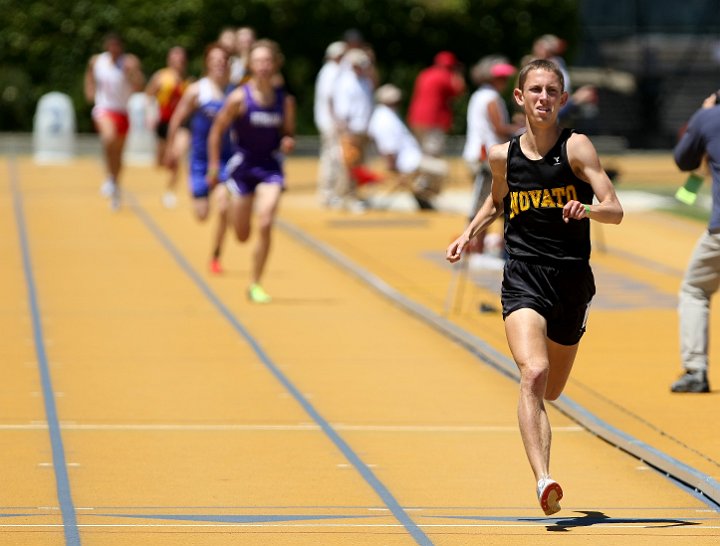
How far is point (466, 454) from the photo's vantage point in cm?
941

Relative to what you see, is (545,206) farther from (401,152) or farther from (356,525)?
(401,152)

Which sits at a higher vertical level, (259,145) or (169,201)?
(259,145)

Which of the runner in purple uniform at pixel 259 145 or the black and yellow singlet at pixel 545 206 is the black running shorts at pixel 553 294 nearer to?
the black and yellow singlet at pixel 545 206

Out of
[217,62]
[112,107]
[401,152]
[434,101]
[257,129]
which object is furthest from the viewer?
[434,101]

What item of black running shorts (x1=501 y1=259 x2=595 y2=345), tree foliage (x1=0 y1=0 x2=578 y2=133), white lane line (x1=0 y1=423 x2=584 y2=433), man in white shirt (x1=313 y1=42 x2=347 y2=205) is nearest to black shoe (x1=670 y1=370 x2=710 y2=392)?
white lane line (x1=0 y1=423 x2=584 y2=433)

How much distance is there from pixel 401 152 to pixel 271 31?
15730 millimetres

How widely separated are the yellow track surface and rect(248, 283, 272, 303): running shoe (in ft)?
0.52

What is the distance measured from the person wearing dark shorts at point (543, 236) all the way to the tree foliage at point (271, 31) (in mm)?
30711

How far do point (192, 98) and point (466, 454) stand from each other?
927 centimetres

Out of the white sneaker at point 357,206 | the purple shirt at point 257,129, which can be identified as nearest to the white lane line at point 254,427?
the purple shirt at point 257,129

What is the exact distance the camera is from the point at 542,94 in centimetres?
782

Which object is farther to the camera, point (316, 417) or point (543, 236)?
point (316, 417)

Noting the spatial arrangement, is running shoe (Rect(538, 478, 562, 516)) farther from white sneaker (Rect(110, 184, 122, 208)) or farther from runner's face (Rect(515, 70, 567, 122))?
white sneaker (Rect(110, 184, 122, 208))

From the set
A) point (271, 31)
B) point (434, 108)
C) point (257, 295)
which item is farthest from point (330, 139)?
point (271, 31)
